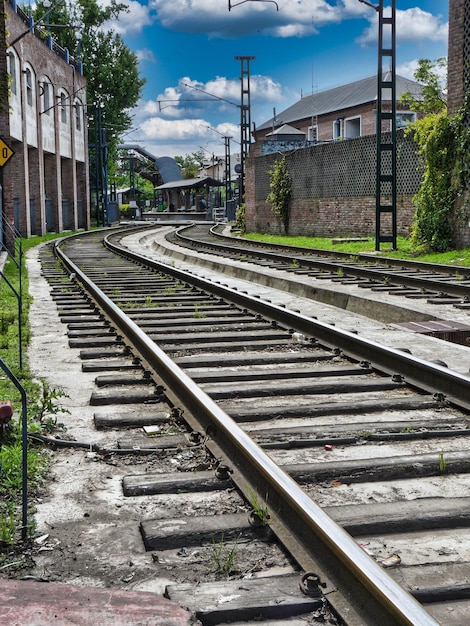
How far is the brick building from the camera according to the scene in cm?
3534

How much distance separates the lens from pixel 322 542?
320 centimetres

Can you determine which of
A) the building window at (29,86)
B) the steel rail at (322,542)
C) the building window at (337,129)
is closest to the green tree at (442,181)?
the steel rail at (322,542)

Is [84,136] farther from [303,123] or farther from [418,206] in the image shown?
[418,206]

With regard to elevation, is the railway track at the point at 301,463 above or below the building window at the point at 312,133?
below

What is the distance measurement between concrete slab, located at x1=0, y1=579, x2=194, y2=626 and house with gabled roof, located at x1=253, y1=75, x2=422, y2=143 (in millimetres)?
50450

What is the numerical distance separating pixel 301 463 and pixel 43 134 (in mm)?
39040

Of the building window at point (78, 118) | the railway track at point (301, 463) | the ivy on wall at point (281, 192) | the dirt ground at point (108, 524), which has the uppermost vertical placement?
the building window at point (78, 118)

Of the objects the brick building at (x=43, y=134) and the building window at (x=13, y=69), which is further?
the brick building at (x=43, y=134)

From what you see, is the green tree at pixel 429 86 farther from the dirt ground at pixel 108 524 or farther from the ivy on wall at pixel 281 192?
the dirt ground at pixel 108 524

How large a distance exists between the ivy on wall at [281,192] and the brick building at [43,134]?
1009 centimetres

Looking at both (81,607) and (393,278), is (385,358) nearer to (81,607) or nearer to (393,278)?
(81,607)

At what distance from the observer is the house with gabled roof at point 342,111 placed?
5869 centimetres

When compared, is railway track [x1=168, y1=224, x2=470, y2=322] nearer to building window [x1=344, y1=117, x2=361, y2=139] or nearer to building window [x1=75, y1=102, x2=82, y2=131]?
building window [x1=75, y1=102, x2=82, y2=131]

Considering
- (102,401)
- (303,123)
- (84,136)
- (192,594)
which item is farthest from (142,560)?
(303,123)
